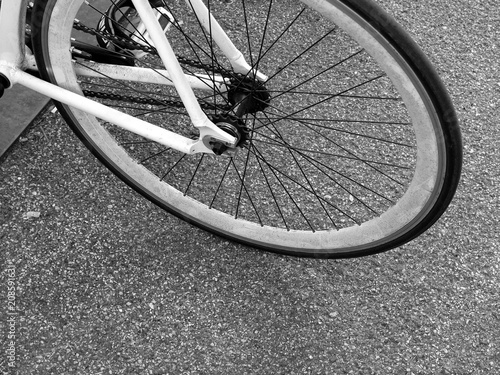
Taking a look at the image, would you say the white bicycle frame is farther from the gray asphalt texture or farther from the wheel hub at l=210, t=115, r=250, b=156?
the gray asphalt texture

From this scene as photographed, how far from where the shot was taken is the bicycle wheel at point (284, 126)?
5.29 ft

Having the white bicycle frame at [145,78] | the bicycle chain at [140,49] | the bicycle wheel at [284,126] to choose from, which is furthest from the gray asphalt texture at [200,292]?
the white bicycle frame at [145,78]

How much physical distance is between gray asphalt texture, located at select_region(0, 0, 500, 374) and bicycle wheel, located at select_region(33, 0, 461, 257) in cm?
15

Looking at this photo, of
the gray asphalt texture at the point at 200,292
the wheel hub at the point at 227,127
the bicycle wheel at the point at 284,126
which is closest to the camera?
the bicycle wheel at the point at 284,126

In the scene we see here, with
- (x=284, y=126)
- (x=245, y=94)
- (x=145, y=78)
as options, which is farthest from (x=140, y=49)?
(x=284, y=126)

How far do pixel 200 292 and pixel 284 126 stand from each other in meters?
0.87

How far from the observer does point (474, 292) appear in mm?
2363

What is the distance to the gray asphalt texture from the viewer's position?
213cm

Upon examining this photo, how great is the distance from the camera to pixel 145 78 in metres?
2.00

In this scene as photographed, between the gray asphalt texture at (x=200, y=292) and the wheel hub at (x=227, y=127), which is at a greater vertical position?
the wheel hub at (x=227, y=127)

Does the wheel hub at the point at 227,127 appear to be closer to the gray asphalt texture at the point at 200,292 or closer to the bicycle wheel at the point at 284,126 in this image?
the bicycle wheel at the point at 284,126

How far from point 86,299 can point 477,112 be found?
196 cm

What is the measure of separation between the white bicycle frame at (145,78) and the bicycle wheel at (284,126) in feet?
0.11

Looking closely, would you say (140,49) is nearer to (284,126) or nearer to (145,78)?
(145,78)
